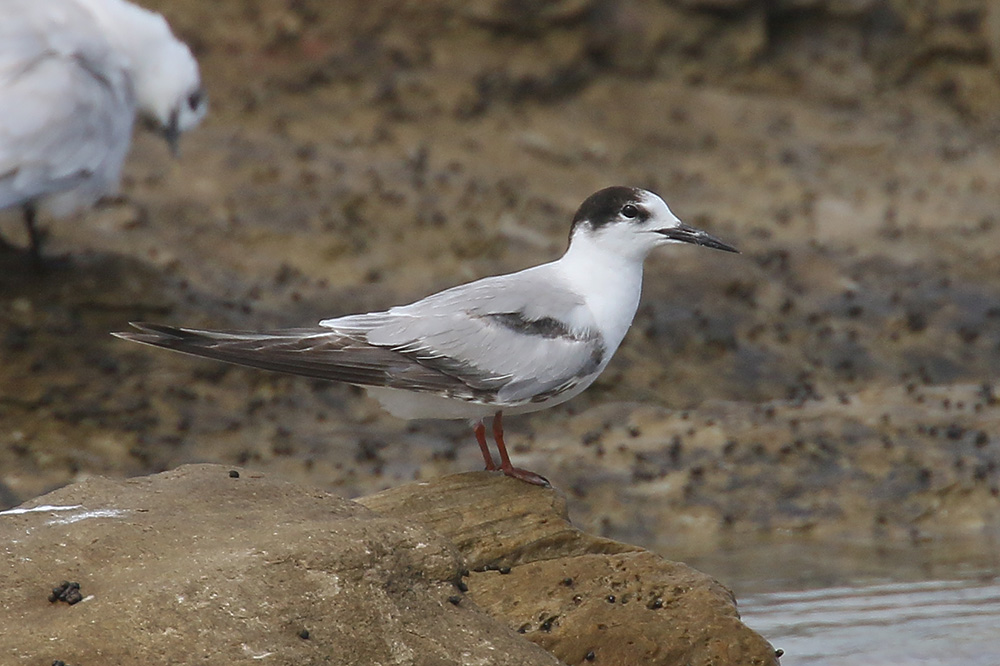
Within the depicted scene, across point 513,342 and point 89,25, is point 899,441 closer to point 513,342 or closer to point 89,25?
point 513,342

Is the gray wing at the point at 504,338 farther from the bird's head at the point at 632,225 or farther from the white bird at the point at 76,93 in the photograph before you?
the white bird at the point at 76,93

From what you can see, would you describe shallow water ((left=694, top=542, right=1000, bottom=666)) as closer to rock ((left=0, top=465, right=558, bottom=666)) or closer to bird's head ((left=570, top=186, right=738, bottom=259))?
bird's head ((left=570, top=186, right=738, bottom=259))

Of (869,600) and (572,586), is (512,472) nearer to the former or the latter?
(572,586)

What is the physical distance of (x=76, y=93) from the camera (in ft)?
29.6

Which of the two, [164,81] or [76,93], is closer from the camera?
[76,93]

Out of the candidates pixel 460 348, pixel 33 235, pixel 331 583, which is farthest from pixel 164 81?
pixel 331 583

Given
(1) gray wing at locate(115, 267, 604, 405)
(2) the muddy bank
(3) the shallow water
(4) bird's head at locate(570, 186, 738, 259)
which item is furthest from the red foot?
(2) the muddy bank

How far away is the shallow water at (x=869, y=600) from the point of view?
6055 mm

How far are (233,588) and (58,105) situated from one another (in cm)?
538

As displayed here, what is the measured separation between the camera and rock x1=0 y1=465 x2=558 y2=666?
404cm

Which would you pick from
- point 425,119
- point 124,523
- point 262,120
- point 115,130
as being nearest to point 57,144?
point 115,130

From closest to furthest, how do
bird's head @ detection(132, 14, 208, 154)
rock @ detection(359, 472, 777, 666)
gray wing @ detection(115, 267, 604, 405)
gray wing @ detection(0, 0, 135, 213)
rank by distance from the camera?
1. rock @ detection(359, 472, 777, 666)
2. gray wing @ detection(115, 267, 604, 405)
3. gray wing @ detection(0, 0, 135, 213)
4. bird's head @ detection(132, 14, 208, 154)

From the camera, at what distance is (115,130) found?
371 inches

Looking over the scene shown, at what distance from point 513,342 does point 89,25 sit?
4.81 m
